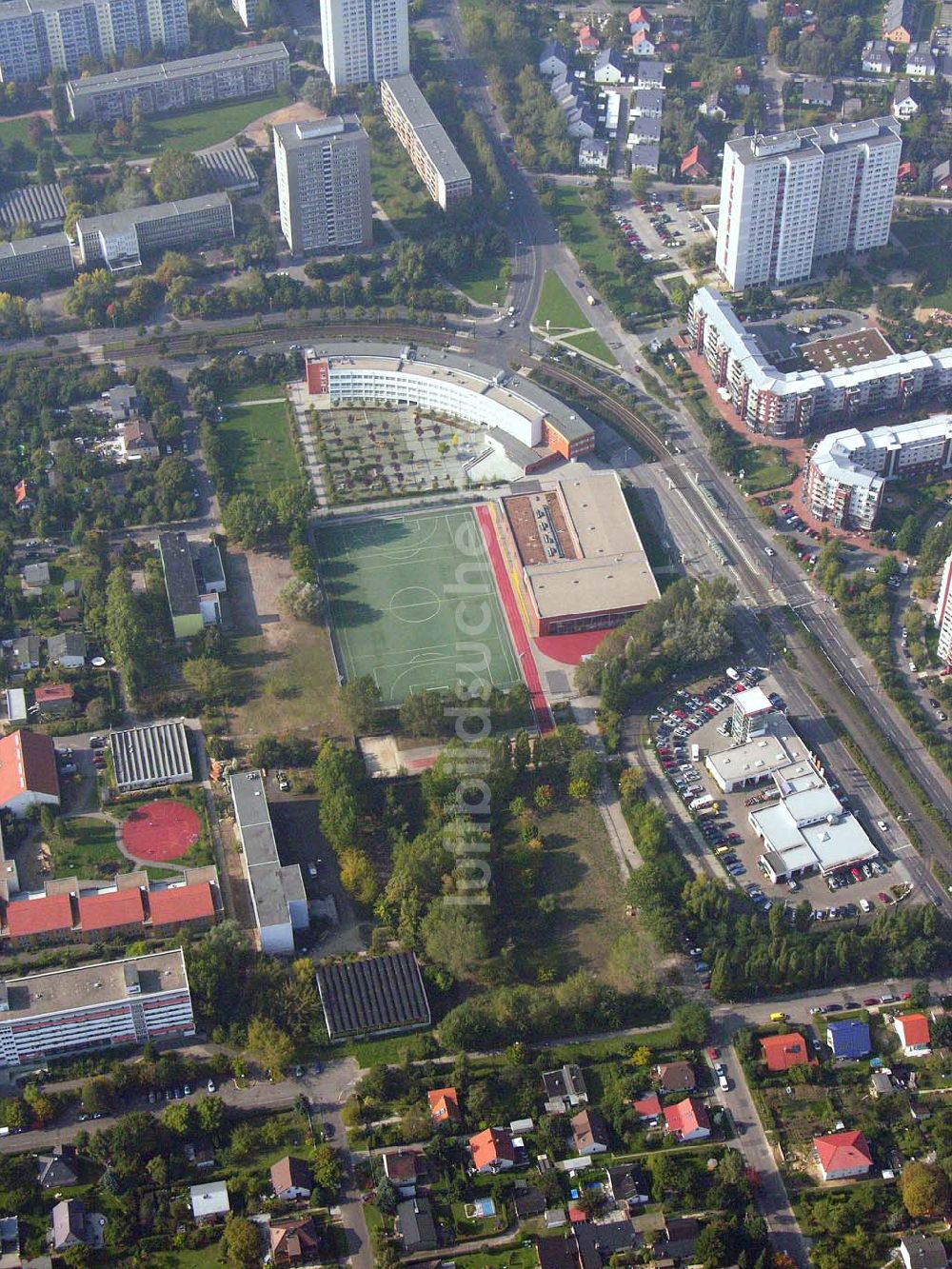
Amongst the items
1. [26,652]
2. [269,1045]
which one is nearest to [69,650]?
[26,652]

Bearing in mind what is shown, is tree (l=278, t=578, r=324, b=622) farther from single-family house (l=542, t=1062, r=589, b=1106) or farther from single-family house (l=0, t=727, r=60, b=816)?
single-family house (l=542, t=1062, r=589, b=1106)

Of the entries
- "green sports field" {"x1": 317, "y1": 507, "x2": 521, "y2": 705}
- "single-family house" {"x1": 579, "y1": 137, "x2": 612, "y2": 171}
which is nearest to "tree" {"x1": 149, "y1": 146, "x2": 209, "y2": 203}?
"single-family house" {"x1": 579, "y1": 137, "x2": 612, "y2": 171}

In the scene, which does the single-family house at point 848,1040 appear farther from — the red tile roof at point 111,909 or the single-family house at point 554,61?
the single-family house at point 554,61

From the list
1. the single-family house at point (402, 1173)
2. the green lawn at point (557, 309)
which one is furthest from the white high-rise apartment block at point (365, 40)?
the single-family house at point (402, 1173)

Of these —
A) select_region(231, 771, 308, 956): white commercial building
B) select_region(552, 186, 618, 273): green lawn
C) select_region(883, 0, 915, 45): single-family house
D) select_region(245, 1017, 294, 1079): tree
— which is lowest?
select_region(245, 1017, 294, 1079): tree

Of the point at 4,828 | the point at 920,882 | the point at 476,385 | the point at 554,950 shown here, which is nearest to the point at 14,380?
the point at 476,385

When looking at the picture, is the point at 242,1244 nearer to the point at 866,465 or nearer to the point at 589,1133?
the point at 589,1133

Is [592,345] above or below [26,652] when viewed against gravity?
above
